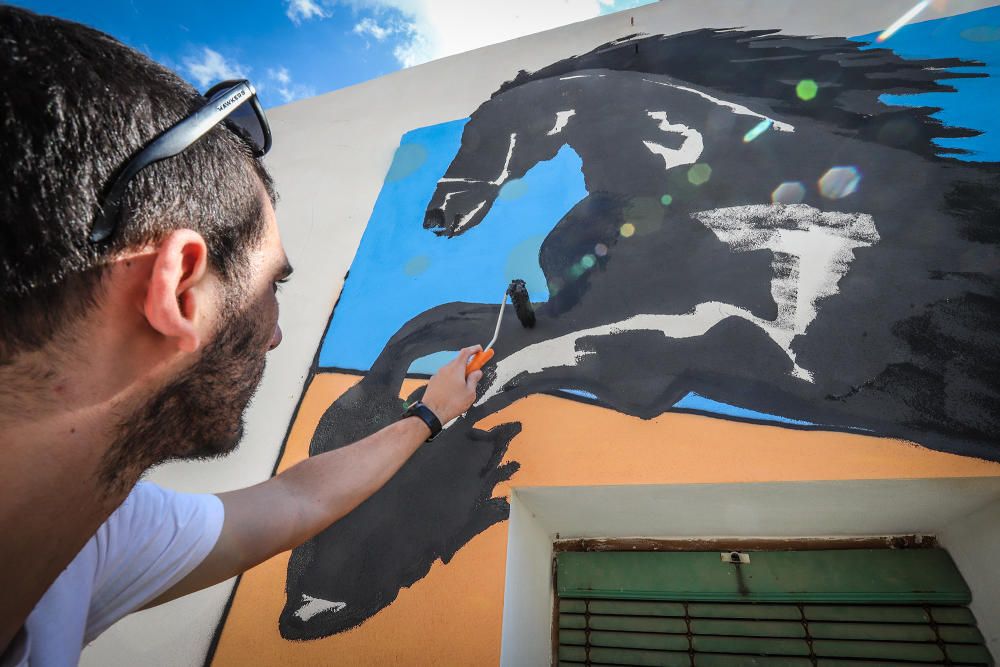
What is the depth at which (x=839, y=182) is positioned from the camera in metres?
1.31

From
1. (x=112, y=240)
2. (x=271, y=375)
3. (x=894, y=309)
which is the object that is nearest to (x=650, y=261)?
(x=894, y=309)

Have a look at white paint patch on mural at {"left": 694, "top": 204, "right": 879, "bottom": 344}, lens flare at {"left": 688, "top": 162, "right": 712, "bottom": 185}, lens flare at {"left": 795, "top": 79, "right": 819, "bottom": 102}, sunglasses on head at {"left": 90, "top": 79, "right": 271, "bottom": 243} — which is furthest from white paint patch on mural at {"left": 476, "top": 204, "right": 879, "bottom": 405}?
sunglasses on head at {"left": 90, "top": 79, "right": 271, "bottom": 243}

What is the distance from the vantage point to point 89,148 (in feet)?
1.88

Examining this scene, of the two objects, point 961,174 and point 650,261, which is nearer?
point 961,174

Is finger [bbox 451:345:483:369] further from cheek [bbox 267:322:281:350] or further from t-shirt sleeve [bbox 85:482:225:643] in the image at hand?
t-shirt sleeve [bbox 85:482:225:643]

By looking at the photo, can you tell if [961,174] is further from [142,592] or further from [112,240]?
[142,592]

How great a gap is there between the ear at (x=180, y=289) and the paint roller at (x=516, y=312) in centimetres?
70

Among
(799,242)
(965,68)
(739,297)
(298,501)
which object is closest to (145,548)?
(298,501)

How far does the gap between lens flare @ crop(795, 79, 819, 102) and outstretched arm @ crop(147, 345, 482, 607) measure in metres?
1.52

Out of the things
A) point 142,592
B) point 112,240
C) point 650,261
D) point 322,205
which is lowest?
point 142,592

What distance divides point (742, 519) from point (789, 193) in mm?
891

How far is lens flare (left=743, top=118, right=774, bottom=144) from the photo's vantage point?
1496 millimetres

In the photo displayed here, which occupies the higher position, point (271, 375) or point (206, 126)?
point (271, 375)

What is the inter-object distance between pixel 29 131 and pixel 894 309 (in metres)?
1.54
